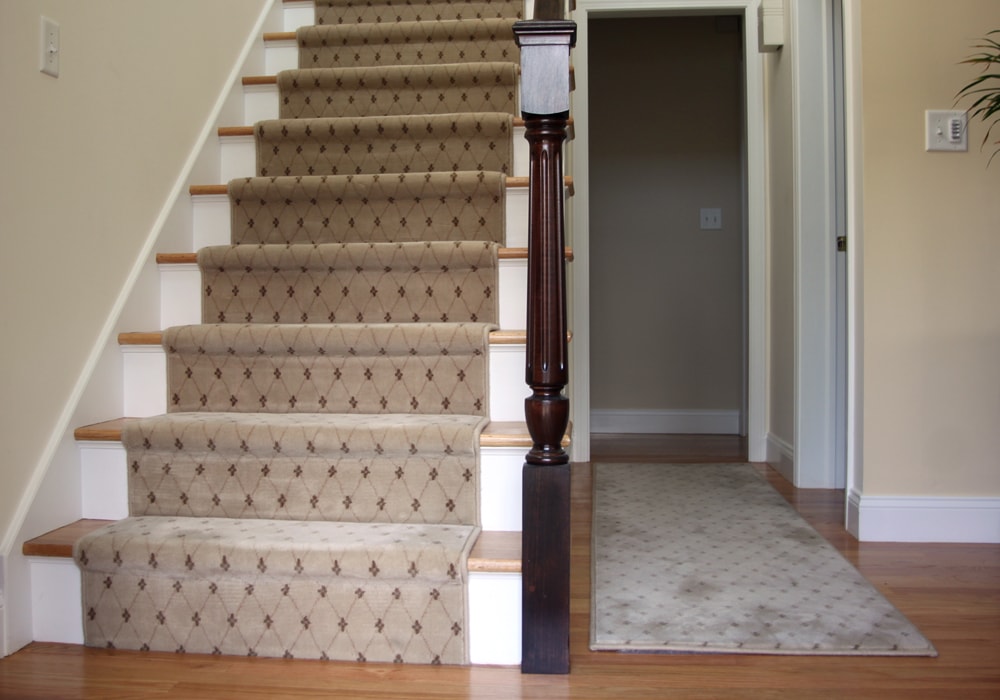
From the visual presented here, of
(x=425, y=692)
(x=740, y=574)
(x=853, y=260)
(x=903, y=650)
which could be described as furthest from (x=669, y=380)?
(x=425, y=692)

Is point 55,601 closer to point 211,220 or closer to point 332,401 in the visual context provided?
point 332,401

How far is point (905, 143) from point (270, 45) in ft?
6.90

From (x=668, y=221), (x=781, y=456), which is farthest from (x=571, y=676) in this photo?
(x=668, y=221)

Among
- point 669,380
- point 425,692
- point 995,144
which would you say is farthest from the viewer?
point 669,380

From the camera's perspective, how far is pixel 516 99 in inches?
105

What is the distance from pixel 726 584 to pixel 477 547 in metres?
0.73

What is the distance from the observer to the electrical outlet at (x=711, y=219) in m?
4.54

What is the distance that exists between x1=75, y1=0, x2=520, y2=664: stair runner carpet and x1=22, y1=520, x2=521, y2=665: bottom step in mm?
30

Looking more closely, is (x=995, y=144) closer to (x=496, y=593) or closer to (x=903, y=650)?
(x=903, y=650)

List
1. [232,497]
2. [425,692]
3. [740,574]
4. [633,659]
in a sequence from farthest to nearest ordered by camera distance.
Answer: [740,574], [232,497], [633,659], [425,692]

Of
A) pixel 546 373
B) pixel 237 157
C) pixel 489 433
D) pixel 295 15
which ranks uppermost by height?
pixel 295 15

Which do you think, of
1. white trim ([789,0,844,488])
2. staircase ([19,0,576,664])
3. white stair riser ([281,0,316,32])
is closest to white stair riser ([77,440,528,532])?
staircase ([19,0,576,664])

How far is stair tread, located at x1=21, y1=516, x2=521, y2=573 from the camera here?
1492 millimetres

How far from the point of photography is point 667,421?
4594 mm
